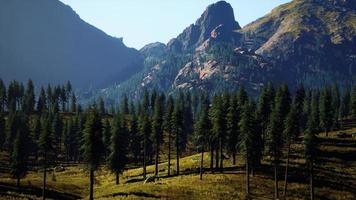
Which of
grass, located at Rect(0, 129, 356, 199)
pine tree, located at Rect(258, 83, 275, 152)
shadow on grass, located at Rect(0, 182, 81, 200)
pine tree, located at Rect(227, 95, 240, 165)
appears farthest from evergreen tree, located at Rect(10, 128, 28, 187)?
pine tree, located at Rect(258, 83, 275, 152)

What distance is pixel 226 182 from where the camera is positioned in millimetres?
75938

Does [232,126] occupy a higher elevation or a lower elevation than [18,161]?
higher

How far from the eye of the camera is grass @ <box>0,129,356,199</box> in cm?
6894

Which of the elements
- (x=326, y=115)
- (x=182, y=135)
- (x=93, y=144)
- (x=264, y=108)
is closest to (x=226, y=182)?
(x=182, y=135)

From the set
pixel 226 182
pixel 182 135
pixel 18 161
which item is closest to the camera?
pixel 226 182

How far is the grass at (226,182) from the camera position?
68.9 metres

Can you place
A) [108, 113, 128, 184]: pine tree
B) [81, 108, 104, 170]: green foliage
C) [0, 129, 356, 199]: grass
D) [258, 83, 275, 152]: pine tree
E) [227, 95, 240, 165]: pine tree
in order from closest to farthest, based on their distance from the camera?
[81, 108, 104, 170]: green foliage < [0, 129, 356, 199]: grass < [227, 95, 240, 165]: pine tree < [108, 113, 128, 184]: pine tree < [258, 83, 275, 152]: pine tree

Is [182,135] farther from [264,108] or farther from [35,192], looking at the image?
[35,192]

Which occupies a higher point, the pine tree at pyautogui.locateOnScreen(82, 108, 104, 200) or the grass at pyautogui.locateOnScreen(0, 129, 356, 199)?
the pine tree at pyautogui.locateOnScreen(82, 108, 104, 200)

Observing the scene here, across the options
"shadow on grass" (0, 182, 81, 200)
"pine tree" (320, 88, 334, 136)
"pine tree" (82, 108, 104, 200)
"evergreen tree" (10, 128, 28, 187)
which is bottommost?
"shadow on grass" (0, 182, 81, 200)

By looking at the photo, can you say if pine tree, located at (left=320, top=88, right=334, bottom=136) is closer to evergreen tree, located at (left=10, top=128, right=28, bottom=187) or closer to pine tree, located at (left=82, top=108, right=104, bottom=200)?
pine tree, located at (left=82, top=108, right=104, bottom=200)

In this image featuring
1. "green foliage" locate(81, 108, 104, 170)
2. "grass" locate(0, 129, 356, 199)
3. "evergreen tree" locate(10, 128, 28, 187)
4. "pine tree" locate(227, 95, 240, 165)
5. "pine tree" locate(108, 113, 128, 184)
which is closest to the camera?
"green foliage" locate(81, 108, 104, 170)

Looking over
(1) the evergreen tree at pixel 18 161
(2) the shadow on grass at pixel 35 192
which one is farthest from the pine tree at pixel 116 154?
(1) the evergreen tree at pixel 18 161

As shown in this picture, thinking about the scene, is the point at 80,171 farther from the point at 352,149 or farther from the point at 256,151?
the point at 352,149
